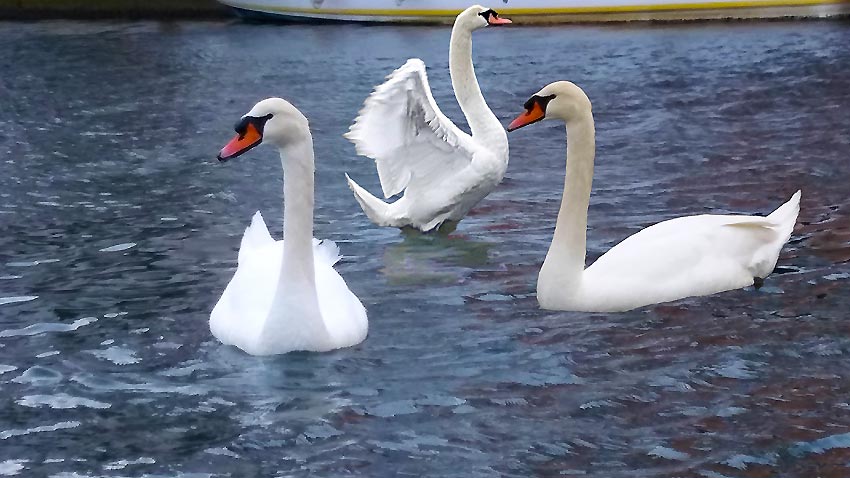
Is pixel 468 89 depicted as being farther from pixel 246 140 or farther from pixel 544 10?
pixel 544 10

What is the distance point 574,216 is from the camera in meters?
7.41

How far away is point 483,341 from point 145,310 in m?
2.07

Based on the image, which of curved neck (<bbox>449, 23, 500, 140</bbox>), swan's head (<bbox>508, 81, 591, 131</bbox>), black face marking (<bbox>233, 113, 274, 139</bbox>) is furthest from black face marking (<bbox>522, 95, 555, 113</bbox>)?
curved neck (<bbox>449, 23, 500, 140</bbox>)

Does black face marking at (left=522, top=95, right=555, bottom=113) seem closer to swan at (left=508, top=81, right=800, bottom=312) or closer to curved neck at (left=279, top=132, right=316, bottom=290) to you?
swan at (left=508, top=81, right=800, bottom=312)

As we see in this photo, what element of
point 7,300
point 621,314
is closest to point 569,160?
point 621,314

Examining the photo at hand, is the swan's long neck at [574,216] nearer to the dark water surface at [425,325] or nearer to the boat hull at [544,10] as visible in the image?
the dark water surface at [425,325]

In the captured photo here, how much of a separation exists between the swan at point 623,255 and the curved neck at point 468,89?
185 cm

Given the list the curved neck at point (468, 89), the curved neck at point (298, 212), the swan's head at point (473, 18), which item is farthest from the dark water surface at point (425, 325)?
the swan's head at point (473, 18)

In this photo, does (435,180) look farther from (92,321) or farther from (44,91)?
(44,91)

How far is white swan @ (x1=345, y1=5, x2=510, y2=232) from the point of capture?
885 cm

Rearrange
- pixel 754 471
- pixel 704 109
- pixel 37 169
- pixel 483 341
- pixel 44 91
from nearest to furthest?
pixel 754 471, pixel 483 341, pixel 37 169, pixel 704 109, pixel 44 91

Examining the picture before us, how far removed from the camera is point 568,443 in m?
5.60

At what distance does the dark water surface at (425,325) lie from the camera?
560 centimetres

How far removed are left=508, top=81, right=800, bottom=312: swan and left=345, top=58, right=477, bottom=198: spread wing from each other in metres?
1.39
